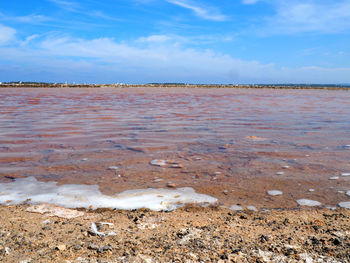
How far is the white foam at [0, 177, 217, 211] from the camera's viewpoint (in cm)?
282

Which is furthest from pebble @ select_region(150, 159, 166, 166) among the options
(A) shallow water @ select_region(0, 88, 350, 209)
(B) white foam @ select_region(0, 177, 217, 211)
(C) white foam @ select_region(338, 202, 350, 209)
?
(C) white foam @ select_region(338, 202, 350, 209)

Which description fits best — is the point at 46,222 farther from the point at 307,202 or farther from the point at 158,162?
the point at 307,202

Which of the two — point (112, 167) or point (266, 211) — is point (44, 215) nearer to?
point (112, 167)

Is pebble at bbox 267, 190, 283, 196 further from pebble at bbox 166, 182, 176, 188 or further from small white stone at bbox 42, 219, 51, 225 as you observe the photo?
small white stone at bbox 42, 219, 51, 225

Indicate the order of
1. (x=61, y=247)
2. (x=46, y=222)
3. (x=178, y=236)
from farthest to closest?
(x=46, y=222)
(x=178, y=236)
(x=61, y=247)

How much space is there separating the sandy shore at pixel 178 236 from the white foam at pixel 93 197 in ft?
0.55

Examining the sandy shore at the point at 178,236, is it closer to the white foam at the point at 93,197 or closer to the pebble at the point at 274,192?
the white foam at the point at 93,197

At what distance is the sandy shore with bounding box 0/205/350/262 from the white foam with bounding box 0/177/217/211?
168 millimetres

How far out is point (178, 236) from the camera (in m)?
2.14

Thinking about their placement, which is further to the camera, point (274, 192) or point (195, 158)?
point (195, 158)

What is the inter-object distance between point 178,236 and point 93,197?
3.93 ft

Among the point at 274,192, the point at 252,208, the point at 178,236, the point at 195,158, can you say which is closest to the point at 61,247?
the point at 178,236

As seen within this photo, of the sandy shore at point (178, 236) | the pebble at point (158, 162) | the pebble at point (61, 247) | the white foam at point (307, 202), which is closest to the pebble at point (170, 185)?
the sandy shore at point (178, 236)

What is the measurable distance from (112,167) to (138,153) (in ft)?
2.50
